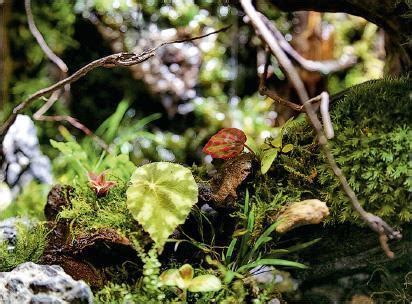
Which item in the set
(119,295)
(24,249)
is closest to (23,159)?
(24,249)

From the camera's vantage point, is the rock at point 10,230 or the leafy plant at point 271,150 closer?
the leafy plant at point 271,150

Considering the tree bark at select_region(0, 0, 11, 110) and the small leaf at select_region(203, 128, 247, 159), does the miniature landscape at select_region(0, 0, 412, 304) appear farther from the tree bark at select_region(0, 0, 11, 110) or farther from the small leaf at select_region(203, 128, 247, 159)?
the tree bark at select_region(0, 0, 11, 110)

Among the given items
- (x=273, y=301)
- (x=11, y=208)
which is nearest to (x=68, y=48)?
(x=11, y=208)

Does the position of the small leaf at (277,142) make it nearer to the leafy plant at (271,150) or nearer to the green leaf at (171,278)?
the leafy plant at (271,150)

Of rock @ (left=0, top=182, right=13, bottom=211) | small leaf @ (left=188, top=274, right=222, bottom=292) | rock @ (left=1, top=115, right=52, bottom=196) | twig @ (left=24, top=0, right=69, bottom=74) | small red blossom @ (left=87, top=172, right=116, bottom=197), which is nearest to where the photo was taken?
small leaf @ (left=188, top=274, right=222, bottom=292)

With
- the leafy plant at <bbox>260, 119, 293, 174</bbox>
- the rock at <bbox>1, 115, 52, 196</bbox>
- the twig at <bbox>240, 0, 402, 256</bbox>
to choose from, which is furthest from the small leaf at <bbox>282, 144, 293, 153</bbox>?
the rock at <bbox>1, 115, 52, 196</bbox>

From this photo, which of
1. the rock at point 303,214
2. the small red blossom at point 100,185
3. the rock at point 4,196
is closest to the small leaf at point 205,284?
the rock at point 303,214
